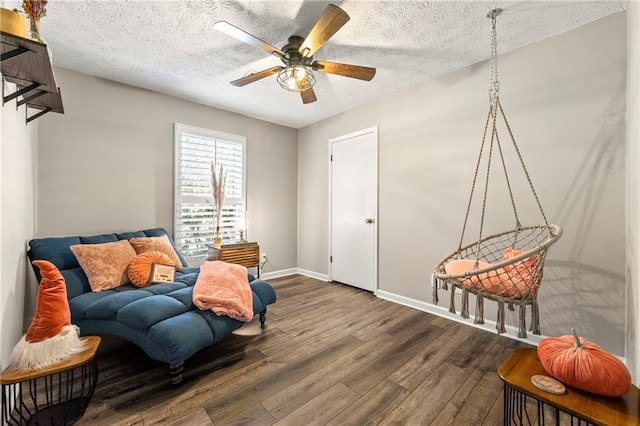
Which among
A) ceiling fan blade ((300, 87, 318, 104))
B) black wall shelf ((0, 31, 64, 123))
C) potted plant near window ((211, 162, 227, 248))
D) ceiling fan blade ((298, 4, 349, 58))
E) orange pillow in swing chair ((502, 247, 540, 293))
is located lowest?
orange pillow in swing chair ((502, 247, 540, 293))

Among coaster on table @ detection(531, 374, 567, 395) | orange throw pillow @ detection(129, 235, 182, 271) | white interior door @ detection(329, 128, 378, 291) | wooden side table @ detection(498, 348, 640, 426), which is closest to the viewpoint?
wooden side table @ detection(498, 348, 640, 426)

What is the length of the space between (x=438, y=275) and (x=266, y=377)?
142 cm

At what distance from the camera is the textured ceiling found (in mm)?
1938

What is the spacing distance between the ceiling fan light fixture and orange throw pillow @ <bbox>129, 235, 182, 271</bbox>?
6.98ft

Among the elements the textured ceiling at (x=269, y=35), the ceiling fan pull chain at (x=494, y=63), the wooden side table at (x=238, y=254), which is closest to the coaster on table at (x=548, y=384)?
the ceiling fan pull chain at (x=494, y=63)

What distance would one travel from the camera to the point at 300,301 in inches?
131

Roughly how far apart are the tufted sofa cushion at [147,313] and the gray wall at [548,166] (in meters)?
2.00

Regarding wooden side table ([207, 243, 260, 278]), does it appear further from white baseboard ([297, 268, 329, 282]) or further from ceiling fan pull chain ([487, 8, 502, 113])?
ceiling fan pull chain ([487, 8, 502, 113])

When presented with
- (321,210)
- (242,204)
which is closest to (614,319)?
(321,210)

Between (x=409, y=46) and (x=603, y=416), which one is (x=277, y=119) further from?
(x=603, y=416)

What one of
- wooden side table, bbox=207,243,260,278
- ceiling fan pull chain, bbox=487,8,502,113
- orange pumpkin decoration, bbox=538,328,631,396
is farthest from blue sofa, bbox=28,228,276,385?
ceiling fan pull chain, bbox=487,8,502,113

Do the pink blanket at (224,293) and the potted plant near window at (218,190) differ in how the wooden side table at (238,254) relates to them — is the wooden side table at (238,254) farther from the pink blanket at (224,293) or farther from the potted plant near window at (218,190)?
the pink blanket at (224,293)

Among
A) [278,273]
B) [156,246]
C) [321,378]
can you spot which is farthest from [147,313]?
[278,273]

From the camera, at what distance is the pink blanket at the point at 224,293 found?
78.5 inches
